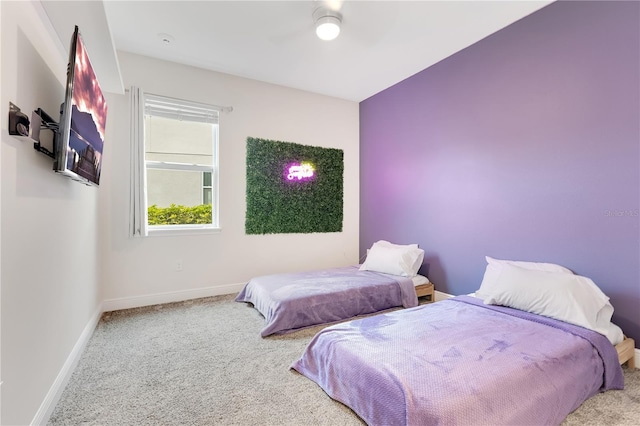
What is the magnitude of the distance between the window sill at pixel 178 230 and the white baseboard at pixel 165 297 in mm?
687

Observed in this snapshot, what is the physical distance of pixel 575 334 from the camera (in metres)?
1.82

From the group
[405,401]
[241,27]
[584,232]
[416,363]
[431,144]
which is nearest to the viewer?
[405,401]

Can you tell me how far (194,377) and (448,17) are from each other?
353 cm

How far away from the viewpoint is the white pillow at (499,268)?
2.37m

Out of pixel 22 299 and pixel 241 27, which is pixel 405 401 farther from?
pixel 241 27

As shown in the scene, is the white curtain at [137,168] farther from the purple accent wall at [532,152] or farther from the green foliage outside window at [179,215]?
the purple accent wall at [532,152]

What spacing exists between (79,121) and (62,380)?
157 cm

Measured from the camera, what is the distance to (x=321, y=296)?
279 centimetres

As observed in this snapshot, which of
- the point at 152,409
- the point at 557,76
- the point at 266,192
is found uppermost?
the point at 557,76

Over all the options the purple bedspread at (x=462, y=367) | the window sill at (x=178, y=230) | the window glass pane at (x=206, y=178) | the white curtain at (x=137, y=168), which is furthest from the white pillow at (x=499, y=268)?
the white curtain at (x=137, y=168)

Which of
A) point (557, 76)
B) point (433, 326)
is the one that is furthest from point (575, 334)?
point (557, 76)

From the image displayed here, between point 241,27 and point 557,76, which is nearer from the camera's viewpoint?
point 557,76

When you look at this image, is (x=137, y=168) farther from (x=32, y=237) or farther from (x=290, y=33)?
(x=290, y=33)

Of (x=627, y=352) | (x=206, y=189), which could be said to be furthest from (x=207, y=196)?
(x=627, y=352)
